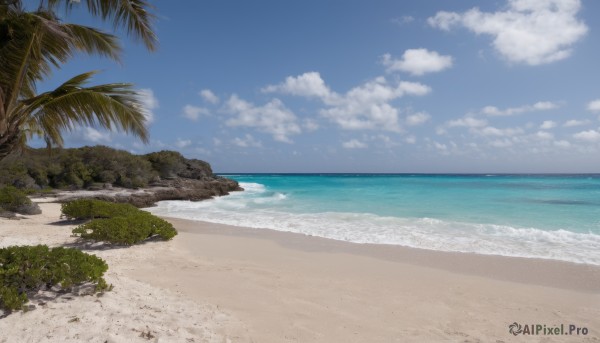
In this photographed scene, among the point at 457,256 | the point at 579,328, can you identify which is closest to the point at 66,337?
the point at 579,328

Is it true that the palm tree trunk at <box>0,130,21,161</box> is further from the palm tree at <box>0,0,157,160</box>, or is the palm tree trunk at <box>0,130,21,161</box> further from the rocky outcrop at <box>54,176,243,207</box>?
the rocky outcrop at <box>54,176,243,207</box>

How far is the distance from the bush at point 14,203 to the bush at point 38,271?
10.9 metres

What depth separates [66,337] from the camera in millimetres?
3451

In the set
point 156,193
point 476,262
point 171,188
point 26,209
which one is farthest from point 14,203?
point 476,262

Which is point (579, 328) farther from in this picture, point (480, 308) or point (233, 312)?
point (233, 312)

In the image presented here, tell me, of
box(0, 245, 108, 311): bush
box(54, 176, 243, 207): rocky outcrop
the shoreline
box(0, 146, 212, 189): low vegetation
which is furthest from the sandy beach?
box(0, 146, 212, 189): low vegetation

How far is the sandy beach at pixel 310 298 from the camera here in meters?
3.91

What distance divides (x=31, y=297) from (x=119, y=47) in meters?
4.84

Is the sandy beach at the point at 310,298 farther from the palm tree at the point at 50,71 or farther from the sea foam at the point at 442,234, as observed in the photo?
the palm tree at the point at 50,71

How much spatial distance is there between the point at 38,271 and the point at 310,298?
145 inches

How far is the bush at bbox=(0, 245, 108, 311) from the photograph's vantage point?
3930mm

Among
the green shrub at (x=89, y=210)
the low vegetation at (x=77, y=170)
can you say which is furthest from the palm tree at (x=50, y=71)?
the low vegetation at (x=77, y=170)

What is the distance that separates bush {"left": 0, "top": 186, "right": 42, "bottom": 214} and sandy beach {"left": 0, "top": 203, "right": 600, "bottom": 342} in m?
4.76

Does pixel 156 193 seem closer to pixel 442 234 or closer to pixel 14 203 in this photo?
pixel 14 203
